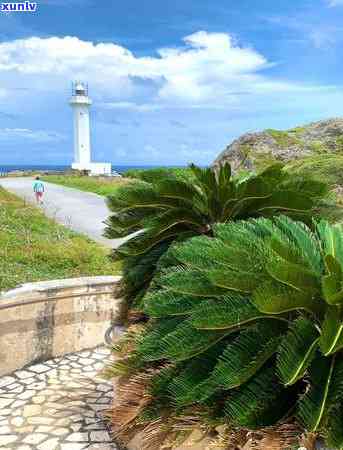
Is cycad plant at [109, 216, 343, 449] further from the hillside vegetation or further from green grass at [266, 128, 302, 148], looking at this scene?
green grass at [266, 128, 302, 148]

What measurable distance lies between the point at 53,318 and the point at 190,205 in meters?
2.89

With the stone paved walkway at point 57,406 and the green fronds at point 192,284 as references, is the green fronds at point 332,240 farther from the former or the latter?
the stone paved walkway at point 57,406

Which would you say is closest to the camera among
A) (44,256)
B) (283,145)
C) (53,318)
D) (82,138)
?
(53,318)

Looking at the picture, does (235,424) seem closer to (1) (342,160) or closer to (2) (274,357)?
(2) (274,357)

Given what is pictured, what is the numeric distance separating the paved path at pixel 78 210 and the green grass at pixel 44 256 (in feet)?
4.10

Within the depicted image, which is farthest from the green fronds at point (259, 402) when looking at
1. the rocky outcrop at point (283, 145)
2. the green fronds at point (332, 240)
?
the rocky outcrop at point (283, 145)

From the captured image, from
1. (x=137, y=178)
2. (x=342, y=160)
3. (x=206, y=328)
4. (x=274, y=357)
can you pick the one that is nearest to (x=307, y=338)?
(x=274, y=357)

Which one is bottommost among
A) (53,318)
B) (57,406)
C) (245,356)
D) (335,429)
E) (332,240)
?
(57,406)

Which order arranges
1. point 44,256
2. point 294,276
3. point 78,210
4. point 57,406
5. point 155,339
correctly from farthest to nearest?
point 78,210, point 44,256, point 57,406, point 155,339, point 294,276

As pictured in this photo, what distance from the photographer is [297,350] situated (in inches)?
124

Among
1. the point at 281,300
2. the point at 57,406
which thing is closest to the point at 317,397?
the point at 281,300

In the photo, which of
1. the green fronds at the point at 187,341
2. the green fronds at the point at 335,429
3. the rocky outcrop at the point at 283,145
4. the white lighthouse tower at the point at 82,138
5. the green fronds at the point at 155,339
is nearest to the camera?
the green fronds at the point at 335,429

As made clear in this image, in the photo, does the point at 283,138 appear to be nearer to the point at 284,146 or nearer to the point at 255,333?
the point at 284,146

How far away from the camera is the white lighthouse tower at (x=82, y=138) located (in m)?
54.0
